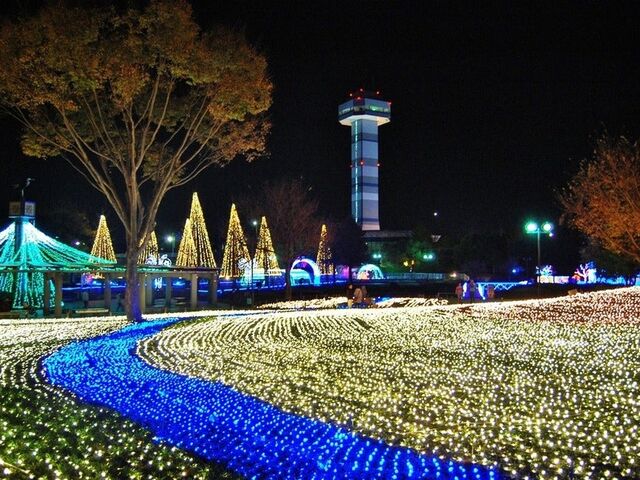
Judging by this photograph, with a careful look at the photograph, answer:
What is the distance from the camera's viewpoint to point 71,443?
541 cm

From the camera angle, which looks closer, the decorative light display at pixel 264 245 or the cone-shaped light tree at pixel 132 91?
the cone-shaped light tree at pixel 132 91

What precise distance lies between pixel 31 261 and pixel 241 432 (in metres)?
20.5

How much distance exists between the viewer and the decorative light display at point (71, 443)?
15.4 ft

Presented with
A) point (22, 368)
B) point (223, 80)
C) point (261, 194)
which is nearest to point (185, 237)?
point (261, 194)

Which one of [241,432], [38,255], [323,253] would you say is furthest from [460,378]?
[323,253]

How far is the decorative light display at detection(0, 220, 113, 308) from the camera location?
907 inches

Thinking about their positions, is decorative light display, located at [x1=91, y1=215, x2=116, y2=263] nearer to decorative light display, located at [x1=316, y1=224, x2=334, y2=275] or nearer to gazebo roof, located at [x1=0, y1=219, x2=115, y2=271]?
decorative light display, located at [x1=316, y1=224, x2=334, y2=275]

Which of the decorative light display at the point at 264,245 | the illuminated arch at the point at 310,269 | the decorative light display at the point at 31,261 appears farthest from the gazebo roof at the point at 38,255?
the illuminated arch at the point at 310,269

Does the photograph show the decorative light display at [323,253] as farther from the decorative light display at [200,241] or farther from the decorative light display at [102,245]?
the decorative light display at [102,245]

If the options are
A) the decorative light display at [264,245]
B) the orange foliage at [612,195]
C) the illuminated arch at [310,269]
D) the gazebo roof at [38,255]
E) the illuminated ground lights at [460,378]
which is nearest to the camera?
the illuminated ground lights at [460,378]

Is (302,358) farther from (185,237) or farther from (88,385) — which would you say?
(185,237)

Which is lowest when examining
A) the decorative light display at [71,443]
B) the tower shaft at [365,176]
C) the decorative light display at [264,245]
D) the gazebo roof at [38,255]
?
the decorative light display at [71,443]

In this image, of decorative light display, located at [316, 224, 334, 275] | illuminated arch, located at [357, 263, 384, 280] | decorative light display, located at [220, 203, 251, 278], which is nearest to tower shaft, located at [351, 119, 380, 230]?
illuminated arch, located at [357, 263, 384, 280]

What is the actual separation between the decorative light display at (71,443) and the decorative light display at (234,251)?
32.2 m
